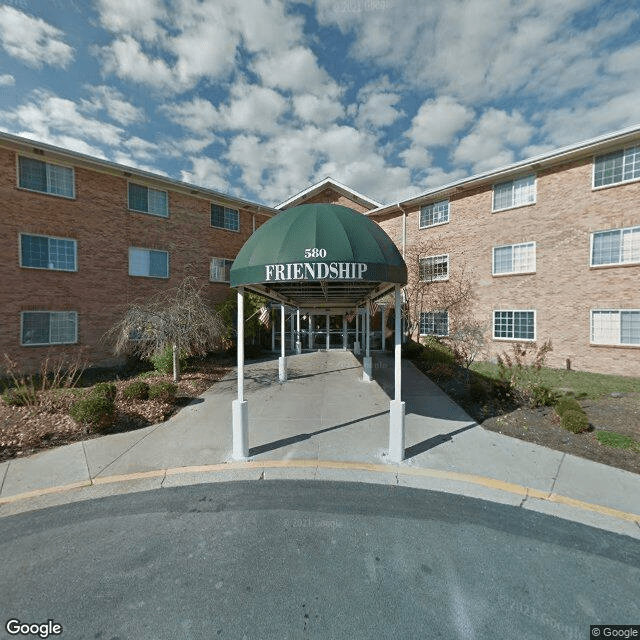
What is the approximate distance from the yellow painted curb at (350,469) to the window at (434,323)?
13929mm

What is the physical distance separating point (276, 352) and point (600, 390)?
1467 cm

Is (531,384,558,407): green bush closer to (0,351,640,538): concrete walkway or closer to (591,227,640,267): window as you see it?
(0,351,640,538): concrete walkway

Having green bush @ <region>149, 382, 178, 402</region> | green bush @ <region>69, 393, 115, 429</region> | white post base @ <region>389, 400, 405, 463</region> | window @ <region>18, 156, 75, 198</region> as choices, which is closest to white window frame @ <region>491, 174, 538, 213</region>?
white post base @ <region>389, 400, 405, 463</region>

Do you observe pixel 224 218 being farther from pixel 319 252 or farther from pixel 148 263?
pixel 319 252

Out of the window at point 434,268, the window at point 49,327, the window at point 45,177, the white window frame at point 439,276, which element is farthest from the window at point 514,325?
the window at point 45,177

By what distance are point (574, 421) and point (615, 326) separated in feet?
31.2

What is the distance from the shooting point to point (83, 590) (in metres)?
2.86

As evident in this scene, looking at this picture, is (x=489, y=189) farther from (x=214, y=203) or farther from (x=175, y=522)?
(x=175, y=522)

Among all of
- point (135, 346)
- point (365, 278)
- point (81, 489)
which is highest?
point (365, 278)

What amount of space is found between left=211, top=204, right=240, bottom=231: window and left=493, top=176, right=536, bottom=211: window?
1470cm

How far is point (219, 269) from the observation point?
1803 centimetres

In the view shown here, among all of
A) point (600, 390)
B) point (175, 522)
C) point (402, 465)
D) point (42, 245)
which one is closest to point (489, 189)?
point (600, 390)

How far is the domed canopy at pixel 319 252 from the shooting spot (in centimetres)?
480

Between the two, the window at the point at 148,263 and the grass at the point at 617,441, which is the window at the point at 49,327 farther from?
the grass at the point at 617,441
